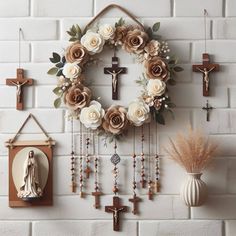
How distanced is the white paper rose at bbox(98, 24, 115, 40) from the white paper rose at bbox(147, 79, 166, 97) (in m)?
0.21

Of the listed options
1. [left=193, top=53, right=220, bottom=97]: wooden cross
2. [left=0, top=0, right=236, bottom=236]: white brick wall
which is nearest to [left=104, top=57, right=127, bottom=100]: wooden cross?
[left=0, top=0, right=236, bottom=236]: white brick wall

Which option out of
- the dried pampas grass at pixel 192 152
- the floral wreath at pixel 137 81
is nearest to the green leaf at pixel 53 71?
the floral wreath at pixel 137 81

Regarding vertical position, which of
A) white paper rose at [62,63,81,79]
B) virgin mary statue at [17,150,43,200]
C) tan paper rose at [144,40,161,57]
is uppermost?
tan paper rose at [144,40,161,57]

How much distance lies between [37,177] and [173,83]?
57cm

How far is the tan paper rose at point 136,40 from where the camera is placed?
1.48 m

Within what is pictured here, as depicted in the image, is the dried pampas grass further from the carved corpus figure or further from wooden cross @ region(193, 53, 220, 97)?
the carved corpus figure

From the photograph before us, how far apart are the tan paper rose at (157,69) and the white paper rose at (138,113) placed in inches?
4.2

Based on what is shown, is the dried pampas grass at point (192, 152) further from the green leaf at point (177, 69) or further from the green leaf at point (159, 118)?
the green leaf at point (177, 69)

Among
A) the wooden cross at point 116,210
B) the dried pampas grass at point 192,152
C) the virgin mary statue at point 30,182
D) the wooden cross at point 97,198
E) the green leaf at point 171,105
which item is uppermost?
the green leaf at point 171,105

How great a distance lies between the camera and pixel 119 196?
4.99 feet

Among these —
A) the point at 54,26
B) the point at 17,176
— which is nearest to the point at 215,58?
the point at 54,26

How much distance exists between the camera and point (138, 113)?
1.46m

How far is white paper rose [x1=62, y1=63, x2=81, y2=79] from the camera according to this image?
147 centimetres

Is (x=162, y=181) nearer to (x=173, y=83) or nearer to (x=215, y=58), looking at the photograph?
(x=173, y=83)
